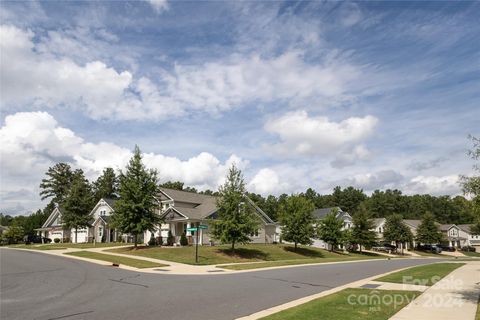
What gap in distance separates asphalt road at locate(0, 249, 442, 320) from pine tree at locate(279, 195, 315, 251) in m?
23.8

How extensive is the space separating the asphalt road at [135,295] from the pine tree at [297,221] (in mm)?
23840

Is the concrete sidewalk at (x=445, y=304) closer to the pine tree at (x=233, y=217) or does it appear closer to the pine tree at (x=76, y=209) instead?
the pine tree at (x=233, y=217)

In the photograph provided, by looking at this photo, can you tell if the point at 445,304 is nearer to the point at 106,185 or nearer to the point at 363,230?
the point at 363,230

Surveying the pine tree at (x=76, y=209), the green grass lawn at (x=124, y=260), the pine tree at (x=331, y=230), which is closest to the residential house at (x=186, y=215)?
the pine tree at (x=331, y=230)

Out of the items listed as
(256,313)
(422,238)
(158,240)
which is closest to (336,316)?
(256,313)

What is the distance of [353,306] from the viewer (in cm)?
1235

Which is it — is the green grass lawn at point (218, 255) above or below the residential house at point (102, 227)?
below

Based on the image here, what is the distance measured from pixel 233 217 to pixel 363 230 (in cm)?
2888

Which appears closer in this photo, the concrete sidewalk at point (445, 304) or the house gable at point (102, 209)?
the concrete sidewalk at point (445, 304)

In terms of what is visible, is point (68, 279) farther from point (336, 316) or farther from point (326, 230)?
point (326, 230)

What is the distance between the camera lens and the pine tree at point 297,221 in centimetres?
4575

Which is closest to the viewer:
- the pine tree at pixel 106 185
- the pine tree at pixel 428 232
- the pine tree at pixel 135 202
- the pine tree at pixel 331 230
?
the pine tree at pixel 135 202

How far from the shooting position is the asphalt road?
37.3 ft

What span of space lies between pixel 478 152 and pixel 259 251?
31.1 m
